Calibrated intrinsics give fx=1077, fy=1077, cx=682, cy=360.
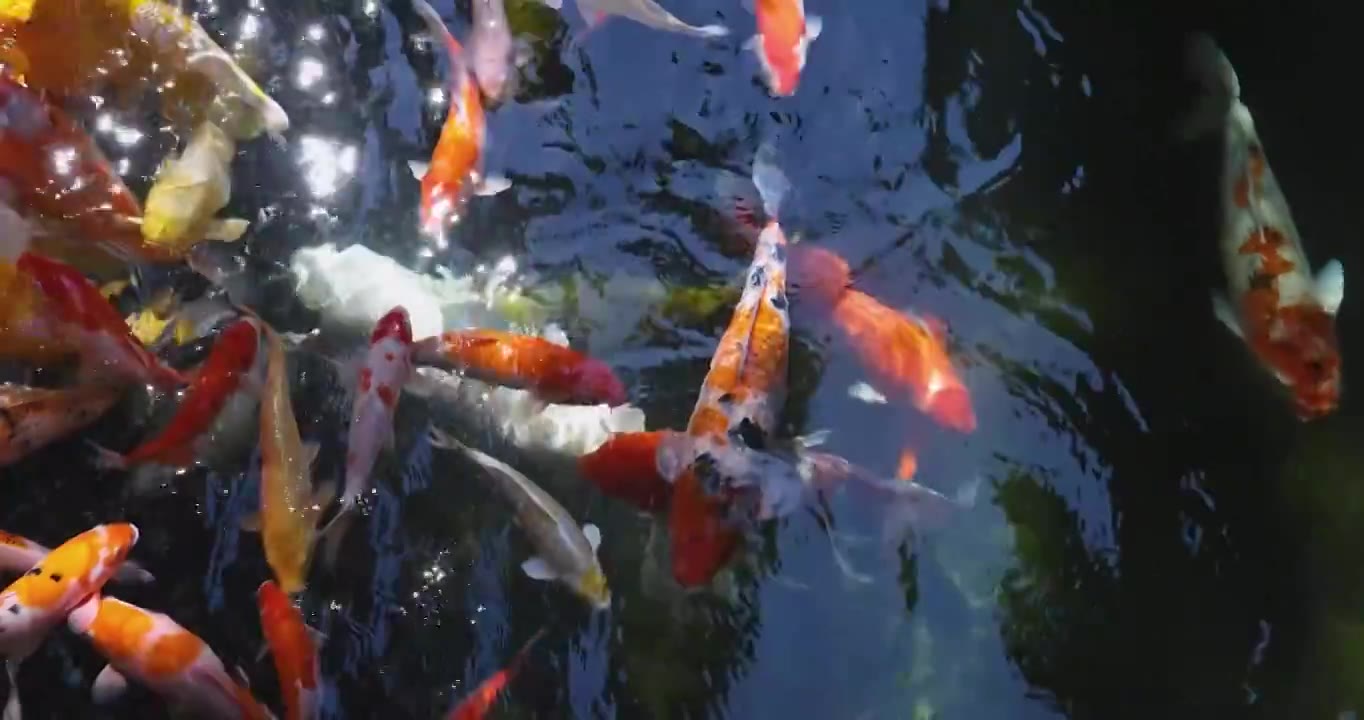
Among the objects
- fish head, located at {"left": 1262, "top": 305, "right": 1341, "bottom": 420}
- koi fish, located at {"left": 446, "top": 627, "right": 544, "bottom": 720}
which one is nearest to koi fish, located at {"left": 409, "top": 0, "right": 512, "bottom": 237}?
koi fish, located at {"left": 446, "top": 627, "right": 544, "bottom": 720}

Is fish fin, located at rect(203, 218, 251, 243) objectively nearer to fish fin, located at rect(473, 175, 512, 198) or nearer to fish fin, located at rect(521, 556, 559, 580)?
fish fin, located at rect(473, 175, 512, 198)

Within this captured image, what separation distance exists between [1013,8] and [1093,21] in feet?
0.93

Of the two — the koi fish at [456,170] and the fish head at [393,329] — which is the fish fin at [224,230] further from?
the fish head at [393,329]

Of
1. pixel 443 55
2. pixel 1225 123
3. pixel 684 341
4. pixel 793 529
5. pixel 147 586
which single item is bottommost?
pixel 147 586

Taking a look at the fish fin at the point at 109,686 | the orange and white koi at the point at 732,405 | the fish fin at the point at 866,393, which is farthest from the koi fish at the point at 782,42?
the fish fin at the point at 109,686

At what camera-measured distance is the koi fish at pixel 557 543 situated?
9.69 ft

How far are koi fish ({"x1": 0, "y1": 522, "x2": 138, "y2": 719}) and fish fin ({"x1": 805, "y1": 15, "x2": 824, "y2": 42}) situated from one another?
2648 millimetres

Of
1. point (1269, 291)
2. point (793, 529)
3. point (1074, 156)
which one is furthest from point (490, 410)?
point (1269, 291)

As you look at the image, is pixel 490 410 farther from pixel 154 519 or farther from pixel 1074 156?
pixel 1074 156

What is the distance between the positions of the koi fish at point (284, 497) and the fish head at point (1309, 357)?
280 centimetres

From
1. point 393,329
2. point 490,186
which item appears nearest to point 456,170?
point 490,186

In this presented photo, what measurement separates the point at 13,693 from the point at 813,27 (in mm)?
3196

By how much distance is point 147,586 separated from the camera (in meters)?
3.02

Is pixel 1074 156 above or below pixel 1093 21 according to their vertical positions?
below
